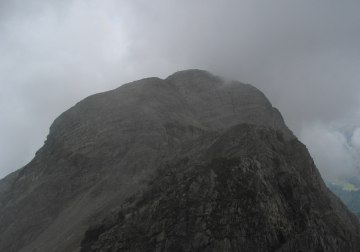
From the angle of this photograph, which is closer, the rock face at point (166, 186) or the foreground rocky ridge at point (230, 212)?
the foreground rocky ridge at point (230, 212)

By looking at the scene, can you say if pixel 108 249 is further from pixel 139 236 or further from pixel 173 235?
pixel 173 235

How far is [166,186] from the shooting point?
3529 inches

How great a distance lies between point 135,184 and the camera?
10900 cm

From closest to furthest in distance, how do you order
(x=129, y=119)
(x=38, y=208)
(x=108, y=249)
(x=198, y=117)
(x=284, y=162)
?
1. (x=108, y=249)
2. (x=284, y=162)
3. (x=38, y=208)
4. (x=129, y=119)
5. (x=198, y=117)

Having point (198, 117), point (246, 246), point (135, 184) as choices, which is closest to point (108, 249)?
point (246, 246)

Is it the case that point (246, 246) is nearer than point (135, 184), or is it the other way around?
point (246, 246)

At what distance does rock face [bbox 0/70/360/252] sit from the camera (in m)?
76.6

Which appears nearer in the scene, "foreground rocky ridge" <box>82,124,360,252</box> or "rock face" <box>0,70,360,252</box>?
"foreground rocky ridge" <box>82,124,360,252</box>

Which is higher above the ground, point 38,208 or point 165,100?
point 165,100

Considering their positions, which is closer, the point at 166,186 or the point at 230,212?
the point at 230,212

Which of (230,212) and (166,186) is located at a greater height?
(166,186)

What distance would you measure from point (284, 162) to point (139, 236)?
3566 centimetres

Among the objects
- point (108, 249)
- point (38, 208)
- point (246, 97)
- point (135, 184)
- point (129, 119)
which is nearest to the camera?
point (108, 249)

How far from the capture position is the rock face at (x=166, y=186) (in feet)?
251
